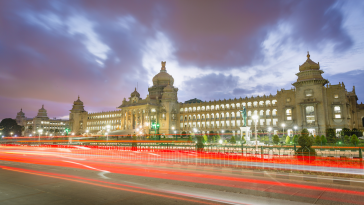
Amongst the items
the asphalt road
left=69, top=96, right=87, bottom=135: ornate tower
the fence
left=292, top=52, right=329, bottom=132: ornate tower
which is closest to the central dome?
left=69, top=96, right=87, bottom=135: ornate tower

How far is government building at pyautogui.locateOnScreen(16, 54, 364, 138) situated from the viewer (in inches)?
2591

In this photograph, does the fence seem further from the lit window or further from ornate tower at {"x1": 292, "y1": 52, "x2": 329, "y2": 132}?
the lit window

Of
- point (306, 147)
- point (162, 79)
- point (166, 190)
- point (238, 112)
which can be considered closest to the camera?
point (166, 190)

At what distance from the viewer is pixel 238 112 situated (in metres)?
88.8

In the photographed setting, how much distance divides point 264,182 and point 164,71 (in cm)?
10706

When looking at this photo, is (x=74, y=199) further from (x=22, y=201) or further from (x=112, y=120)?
(x=112, y=120)

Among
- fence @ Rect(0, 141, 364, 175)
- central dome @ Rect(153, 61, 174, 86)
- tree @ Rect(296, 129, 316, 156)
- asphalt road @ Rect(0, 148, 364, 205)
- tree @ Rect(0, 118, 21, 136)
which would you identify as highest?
central dome @ Rect(153, 61, 174, 86)

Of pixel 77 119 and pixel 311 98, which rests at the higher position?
pixel 311 98

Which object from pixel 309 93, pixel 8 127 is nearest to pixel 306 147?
pixel 309 93

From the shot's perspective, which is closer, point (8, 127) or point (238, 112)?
point (238, 112)

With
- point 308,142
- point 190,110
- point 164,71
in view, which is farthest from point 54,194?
point 164,71

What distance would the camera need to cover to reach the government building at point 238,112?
65.8 m

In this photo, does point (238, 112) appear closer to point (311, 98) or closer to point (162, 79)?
point (311, 98)

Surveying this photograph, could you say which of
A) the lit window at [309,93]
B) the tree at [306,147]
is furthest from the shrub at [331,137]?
the tree at [306,147]
